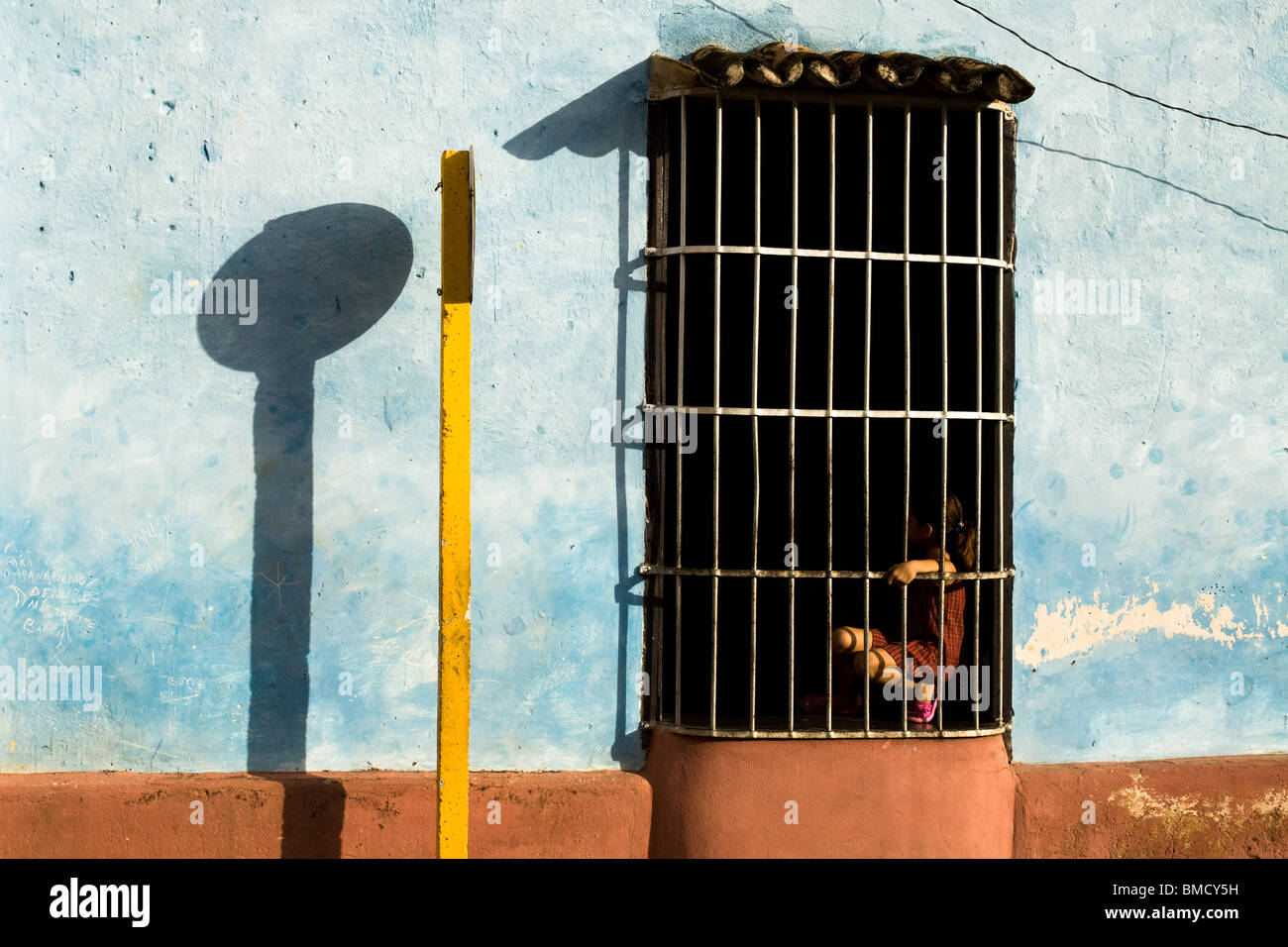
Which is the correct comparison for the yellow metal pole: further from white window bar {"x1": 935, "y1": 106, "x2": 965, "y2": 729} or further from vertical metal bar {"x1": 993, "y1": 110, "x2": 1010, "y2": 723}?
vertical metal bar {"x1": 993, "y1": 110, "x2": 1010, "y2": 723}

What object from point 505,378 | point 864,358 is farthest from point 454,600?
point 864,358

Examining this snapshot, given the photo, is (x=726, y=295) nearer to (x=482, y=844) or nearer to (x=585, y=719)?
(x=585, y=719)

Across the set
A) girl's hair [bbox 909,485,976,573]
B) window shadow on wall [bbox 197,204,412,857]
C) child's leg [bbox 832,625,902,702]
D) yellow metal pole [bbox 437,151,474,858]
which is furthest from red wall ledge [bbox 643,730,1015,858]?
window shadow on wall [bbox 197,204,412,857]

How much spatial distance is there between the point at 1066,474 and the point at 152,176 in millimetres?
3712

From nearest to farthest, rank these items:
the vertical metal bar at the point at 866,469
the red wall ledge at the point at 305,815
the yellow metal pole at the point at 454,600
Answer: the yellow metal pole at the point at 454,600
the red wall ledge at the point at 305,815
the vertical metal bar at the point at 866,469

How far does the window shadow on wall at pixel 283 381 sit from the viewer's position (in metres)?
4.47

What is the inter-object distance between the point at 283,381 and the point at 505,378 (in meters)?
0.82

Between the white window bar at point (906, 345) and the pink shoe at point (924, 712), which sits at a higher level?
the white window bar at point (906, 345)

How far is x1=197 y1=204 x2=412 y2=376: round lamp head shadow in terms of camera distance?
4.47 m

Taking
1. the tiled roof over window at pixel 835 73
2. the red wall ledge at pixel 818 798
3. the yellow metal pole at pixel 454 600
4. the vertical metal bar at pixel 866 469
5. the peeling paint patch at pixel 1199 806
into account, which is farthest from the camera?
the peeling paint patch at pixel 1199 806

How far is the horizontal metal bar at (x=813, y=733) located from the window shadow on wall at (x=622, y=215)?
0.14 m

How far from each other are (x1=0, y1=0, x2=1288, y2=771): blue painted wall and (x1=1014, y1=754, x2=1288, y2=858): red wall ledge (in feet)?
0.45

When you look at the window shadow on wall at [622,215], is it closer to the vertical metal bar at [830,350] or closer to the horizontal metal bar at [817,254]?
the horizontal metal bar at [817,254]

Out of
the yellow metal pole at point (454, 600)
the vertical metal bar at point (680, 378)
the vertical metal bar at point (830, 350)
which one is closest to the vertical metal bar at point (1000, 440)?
the vertical metal bar at point (830, 350)
